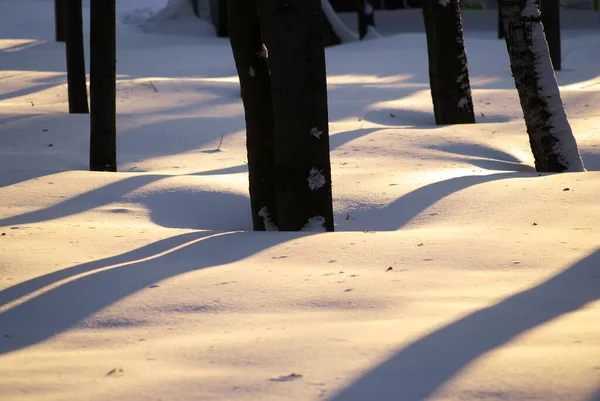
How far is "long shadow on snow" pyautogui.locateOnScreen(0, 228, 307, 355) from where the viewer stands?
12.8 ft

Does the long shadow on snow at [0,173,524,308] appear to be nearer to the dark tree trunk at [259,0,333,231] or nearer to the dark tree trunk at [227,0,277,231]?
the dark tree trunk at [259,0,333,231]

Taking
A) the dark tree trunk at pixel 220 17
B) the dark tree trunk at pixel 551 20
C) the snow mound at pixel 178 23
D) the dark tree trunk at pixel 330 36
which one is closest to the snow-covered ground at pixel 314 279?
the dark tree trunk at pixel 551 20

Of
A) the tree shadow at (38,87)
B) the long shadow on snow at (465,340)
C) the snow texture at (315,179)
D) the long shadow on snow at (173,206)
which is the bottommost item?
the long shadow on snow at (173,206)

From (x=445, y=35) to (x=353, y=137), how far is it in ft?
6.40

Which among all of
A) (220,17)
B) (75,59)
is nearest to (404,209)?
(75,59)

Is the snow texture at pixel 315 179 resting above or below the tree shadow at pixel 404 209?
above

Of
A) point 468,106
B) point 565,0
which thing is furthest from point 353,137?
point 565,0

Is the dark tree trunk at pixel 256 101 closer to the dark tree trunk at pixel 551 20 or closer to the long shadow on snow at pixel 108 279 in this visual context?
the long shadow on snow at pixel 108 279

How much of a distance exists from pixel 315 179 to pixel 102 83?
Result: 11.3ft

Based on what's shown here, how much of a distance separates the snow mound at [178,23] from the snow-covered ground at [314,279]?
20.5m

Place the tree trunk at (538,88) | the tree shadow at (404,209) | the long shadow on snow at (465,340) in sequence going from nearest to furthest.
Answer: the long shadow on snow at (465,340), the tree shadow at (404,209), the tree trunk at (538,88)

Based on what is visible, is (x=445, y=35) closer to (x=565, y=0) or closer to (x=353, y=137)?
(x=353, y=137)

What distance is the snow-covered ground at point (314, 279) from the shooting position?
3.11 meters

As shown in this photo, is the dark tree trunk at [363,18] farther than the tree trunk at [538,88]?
Yes
